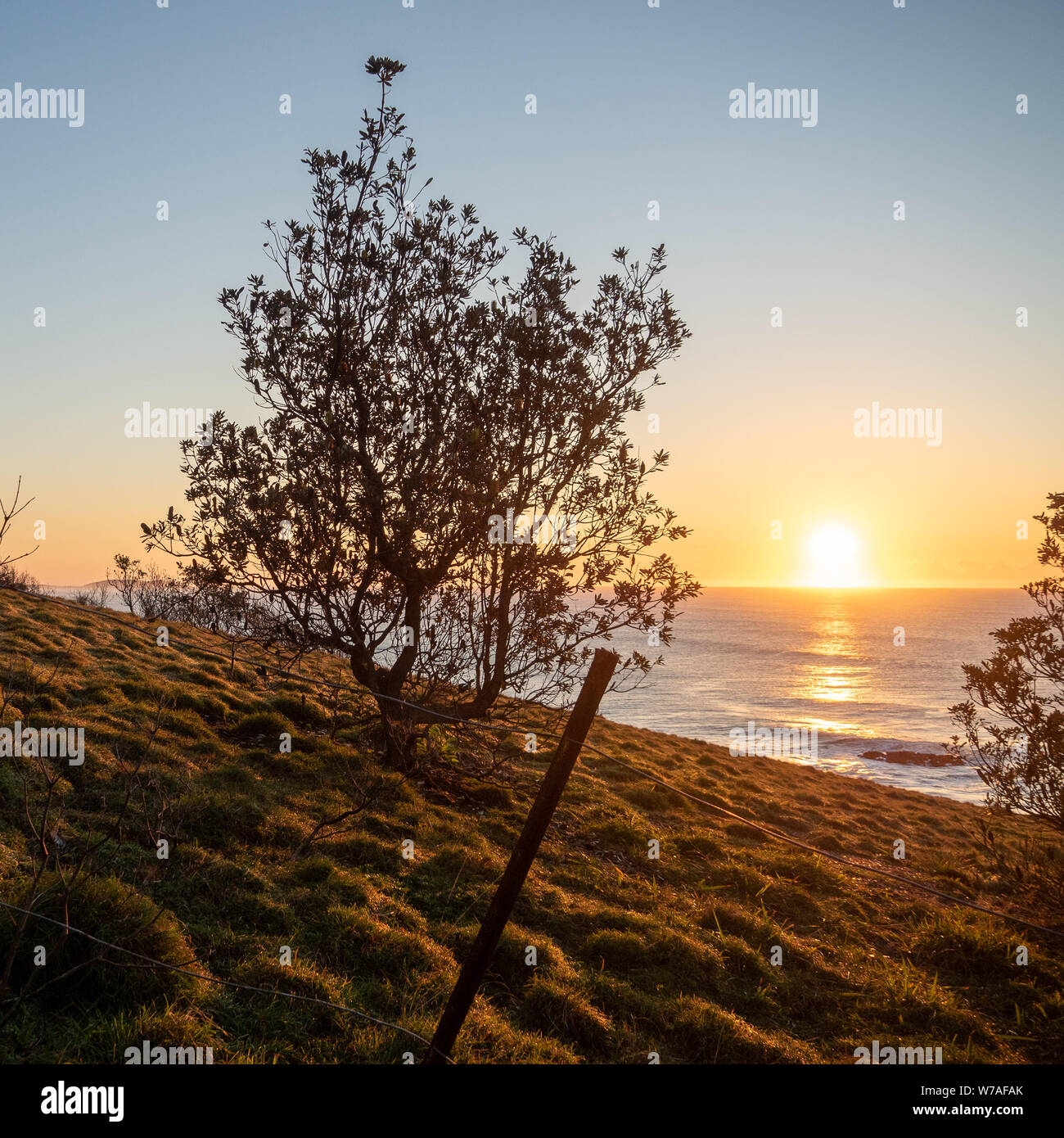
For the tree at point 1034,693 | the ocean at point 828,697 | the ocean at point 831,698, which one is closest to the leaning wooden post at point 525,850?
the ocean at point 831,698

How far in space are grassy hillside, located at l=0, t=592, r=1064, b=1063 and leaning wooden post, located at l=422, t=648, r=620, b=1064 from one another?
4.15 ft

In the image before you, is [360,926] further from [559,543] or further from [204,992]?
[559,543]

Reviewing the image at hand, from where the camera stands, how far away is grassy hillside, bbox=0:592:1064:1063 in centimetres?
623

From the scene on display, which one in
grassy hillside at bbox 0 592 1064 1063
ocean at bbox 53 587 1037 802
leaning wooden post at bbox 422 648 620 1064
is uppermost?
leaning wooden post at bbox 422 648 620 1064

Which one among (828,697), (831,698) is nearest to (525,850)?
(831,698)

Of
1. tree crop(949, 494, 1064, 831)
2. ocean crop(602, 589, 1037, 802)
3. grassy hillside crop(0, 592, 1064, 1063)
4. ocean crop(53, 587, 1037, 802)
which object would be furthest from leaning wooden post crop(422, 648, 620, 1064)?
tree crop(949, 494, 1064, 831)

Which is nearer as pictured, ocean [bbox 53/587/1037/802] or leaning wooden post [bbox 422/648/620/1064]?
leaning wooden post [bbox 422/648/620/1064]

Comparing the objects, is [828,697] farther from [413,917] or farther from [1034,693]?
[413,917]

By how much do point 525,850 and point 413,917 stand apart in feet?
14.1

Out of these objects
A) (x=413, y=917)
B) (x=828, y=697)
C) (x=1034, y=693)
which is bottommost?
(x=828, y=697)

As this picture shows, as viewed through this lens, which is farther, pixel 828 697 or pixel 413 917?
pixel 828 697

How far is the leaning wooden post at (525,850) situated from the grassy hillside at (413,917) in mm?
1265

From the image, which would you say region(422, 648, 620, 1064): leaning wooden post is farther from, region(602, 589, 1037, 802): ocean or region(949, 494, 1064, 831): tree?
region(949, 494, 1064, 831): tree

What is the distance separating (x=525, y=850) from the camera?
515cm
